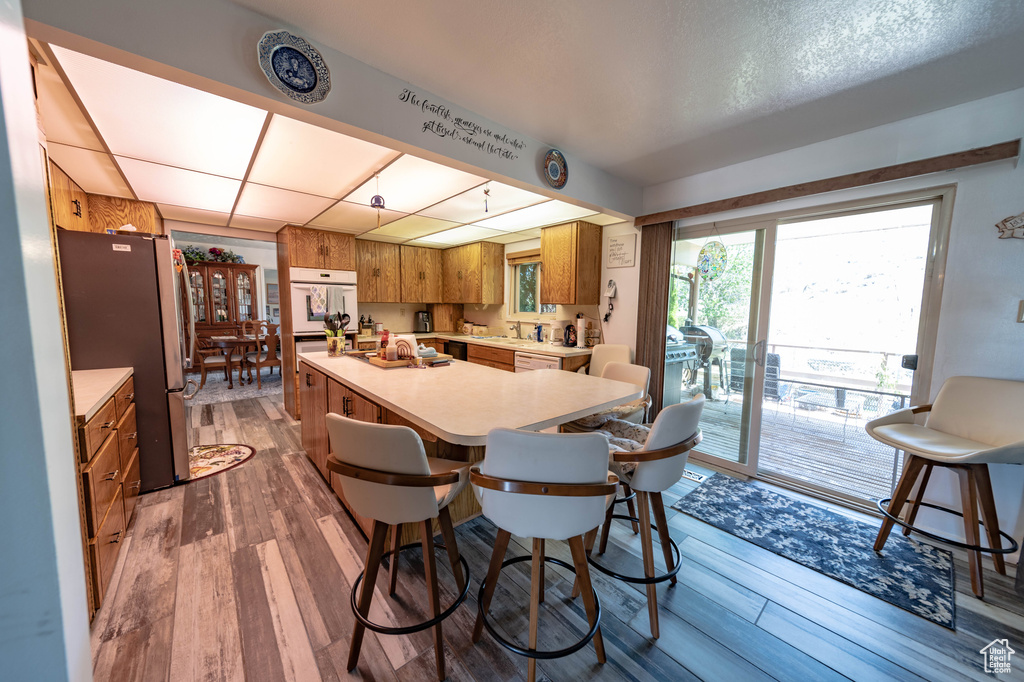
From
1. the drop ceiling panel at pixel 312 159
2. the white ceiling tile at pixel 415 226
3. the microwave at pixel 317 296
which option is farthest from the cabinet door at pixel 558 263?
the microwave at pixel 317 296

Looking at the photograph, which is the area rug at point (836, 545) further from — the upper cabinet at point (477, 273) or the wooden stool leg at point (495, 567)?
the upper cabinet at point (477, 273)

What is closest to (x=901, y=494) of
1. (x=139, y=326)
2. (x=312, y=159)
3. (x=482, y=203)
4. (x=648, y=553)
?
(x=648, y=553)

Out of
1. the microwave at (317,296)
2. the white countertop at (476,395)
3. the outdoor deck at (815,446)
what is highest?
the microwave at (317,296)

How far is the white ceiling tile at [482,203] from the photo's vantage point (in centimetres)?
293

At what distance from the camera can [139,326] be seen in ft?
7.95

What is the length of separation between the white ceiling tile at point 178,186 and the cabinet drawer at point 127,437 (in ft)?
5.50

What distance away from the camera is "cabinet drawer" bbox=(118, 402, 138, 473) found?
82.0 inches

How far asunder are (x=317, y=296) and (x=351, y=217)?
110 centimetres

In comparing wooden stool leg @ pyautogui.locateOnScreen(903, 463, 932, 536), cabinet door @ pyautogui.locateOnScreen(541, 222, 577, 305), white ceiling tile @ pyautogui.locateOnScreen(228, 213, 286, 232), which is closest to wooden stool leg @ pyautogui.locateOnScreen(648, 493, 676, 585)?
wooden stool leg @ pyautogui.locateOnScreen(903, 463, 932, 536)

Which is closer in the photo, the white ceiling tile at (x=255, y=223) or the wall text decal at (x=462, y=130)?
the wall text decal at (x=462, y=130)

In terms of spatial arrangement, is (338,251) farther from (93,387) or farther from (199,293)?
(199,293)

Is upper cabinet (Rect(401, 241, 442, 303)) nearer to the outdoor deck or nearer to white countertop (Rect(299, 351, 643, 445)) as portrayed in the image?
white countertop (Rect(299, 351, 643, 445))

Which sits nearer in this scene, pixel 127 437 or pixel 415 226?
pixel 127 437

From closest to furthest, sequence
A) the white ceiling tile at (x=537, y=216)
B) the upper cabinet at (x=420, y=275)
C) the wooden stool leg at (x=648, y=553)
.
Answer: the wooden stool leg at (x=648, y=553), the white ceiling tile at (x=537, y=216), the upper cabinet at (x=420, y=275)
